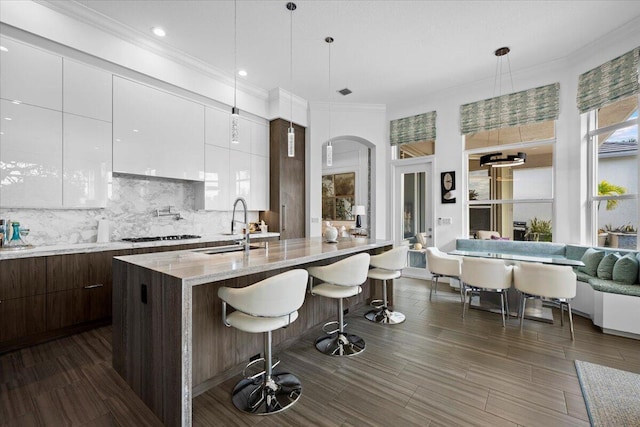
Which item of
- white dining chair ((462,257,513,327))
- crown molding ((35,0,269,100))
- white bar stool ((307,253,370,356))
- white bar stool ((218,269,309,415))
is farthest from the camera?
white dining chair ((462,257,513,327))

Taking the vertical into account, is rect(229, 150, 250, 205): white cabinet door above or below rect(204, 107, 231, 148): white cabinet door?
below

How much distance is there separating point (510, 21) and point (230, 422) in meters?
4.78

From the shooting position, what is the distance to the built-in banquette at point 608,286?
9.62ft

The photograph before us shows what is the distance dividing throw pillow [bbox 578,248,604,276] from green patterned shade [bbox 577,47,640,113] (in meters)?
1.95

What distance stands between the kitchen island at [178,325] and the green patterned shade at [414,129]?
13.0 ft

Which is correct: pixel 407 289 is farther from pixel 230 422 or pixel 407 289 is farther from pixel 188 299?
pixel 188 299

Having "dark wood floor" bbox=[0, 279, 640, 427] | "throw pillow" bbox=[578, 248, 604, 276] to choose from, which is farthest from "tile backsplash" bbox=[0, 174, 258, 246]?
"throw pillow" bbox=[578, 248, 604, 276]

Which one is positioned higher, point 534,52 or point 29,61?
point 534,52

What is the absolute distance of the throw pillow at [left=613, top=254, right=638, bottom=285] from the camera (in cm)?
313

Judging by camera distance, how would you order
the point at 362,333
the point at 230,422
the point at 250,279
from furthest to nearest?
the point at 362,333
the point at 250,279
the point at 230,422

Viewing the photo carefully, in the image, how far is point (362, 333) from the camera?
9.93ft

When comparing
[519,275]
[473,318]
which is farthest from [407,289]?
[519,275]

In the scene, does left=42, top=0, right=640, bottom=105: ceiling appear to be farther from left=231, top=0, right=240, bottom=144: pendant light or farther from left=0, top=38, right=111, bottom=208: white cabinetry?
left=0, top=38, right=111, bottom=208: white cabinetry

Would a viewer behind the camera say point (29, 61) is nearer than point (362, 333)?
Yes
